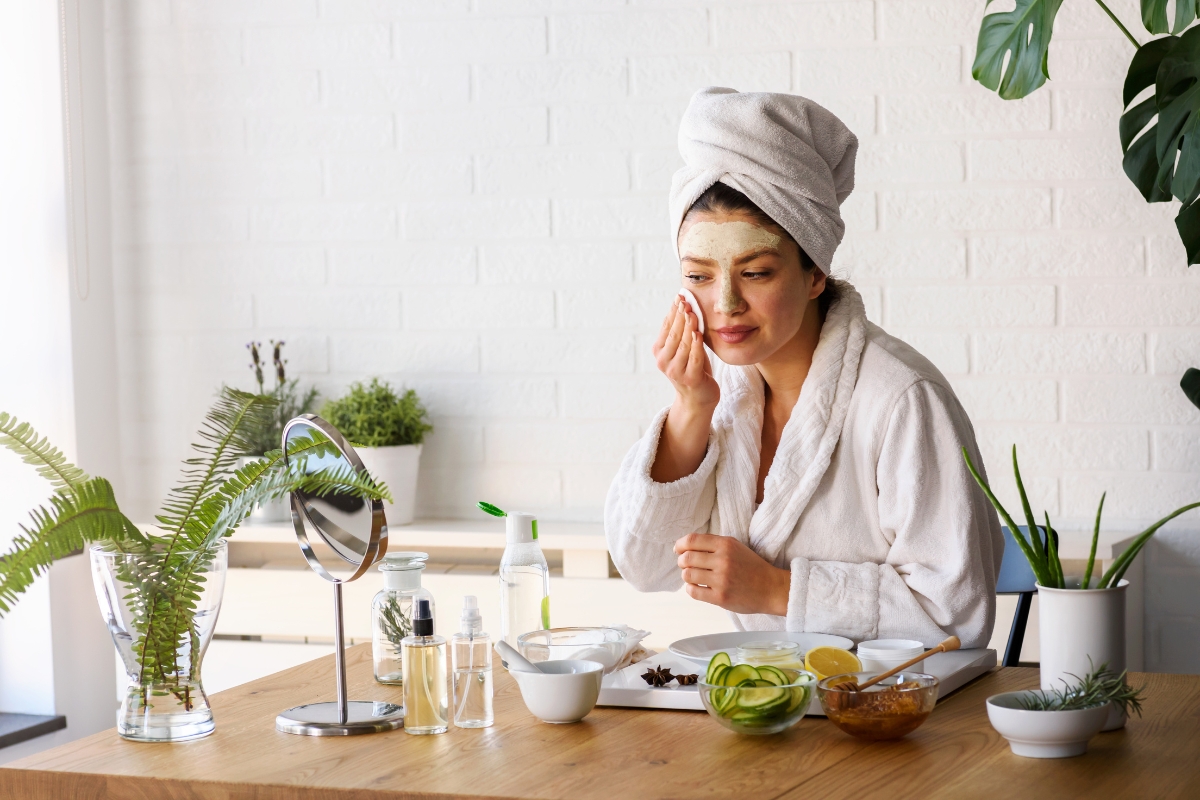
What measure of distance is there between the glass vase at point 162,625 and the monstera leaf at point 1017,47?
1536 mm

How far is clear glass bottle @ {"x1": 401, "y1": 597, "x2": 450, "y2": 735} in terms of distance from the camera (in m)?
1.39

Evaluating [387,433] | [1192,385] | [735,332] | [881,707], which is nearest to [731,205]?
[735,332]

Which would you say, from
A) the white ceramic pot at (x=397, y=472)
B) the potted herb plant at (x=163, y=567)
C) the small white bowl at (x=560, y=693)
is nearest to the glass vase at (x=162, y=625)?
the potted herb plant at (x=163, y=567)

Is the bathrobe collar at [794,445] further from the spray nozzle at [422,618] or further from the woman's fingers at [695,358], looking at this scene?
the spray nozzle at [422,618]

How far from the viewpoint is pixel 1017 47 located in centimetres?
224

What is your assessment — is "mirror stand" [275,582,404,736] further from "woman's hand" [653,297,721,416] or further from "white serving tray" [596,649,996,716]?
"woman's hand" [653,297,721,416]

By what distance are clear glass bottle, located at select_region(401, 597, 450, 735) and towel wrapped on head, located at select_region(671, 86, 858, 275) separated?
715 mm

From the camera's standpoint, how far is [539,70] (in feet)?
9.82

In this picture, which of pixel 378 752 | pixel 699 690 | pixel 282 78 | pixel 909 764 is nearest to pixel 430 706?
pixel 378 752

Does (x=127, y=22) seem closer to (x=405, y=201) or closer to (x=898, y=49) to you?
(x=405, y=201)

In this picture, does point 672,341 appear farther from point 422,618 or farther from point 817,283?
point 422,618

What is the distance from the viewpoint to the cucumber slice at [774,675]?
4.35 feet

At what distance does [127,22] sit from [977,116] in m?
2.03

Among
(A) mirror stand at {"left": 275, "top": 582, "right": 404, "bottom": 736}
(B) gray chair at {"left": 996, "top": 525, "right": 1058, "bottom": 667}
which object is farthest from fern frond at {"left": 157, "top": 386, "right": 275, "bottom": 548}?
(B) gray chair at {"left": 996, "top": 525, "right": 1058, "bottom": 667}
